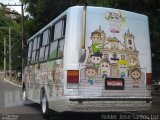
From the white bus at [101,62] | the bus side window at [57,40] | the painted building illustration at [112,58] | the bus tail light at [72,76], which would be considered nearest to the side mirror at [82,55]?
the white bus at [101,62]

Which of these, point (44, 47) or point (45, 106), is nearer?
point (45, 106)

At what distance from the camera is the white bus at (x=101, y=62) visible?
1211 centimetres

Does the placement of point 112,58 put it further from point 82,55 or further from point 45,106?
point 45,106

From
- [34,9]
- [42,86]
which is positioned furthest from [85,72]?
[34,9]

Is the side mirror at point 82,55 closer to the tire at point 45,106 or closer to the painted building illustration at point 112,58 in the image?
the painted building illustration at point 112,58

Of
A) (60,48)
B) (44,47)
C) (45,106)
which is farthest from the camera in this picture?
(44,47)

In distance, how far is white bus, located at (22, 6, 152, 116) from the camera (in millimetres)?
12109

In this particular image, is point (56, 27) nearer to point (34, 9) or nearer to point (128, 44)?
point (128, 44)

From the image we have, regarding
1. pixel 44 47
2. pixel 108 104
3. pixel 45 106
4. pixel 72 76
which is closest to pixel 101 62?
pixel 72 76

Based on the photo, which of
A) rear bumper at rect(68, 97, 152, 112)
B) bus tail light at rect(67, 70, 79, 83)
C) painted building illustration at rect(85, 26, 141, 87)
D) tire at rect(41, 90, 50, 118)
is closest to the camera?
rear bumper at rect(68, 97, 152, 112)

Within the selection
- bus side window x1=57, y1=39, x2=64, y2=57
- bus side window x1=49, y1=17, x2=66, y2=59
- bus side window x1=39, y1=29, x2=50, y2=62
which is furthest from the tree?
bus side window x1=57, y1=39, x2=64, y2=57

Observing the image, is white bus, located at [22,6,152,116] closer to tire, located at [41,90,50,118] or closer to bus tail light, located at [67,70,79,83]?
bus tail light, located at [67,70,79,83]

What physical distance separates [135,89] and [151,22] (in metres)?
10.1

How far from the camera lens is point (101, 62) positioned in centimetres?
1238
